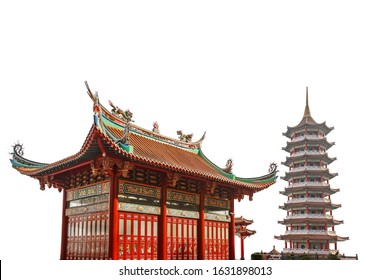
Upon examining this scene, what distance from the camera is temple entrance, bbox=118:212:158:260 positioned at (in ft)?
52.5

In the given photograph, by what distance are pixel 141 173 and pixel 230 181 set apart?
5.03m

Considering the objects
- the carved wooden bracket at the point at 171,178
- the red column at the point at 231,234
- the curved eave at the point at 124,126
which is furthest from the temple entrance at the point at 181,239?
the curved eave at the point at 124,126

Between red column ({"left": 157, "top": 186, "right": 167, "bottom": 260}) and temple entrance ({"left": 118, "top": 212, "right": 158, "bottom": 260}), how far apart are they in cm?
17

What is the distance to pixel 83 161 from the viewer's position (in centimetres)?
1634

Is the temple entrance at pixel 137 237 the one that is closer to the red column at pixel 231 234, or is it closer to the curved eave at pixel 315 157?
the red column at pixel 231 234

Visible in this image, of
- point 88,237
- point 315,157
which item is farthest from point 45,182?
point 315,157

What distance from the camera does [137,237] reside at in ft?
54.3

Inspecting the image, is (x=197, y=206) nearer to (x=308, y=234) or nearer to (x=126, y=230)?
(x=126, y=230)

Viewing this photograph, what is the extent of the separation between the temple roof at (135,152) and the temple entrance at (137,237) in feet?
7.67

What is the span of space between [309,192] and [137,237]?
2450cm

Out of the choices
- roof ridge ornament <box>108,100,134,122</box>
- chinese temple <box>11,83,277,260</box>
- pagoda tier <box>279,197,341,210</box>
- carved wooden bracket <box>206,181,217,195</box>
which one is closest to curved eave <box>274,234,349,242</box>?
pagoda tier <box>279,197,341,210</box>

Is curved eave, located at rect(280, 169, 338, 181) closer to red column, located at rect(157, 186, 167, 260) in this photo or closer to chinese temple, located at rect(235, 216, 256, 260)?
chinese temple, located at rect(235, 216, 256, 260)

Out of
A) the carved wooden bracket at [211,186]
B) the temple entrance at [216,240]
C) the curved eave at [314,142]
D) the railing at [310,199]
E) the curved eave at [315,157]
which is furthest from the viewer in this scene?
the curved eave at [314,142]

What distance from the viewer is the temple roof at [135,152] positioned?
14.8 m
